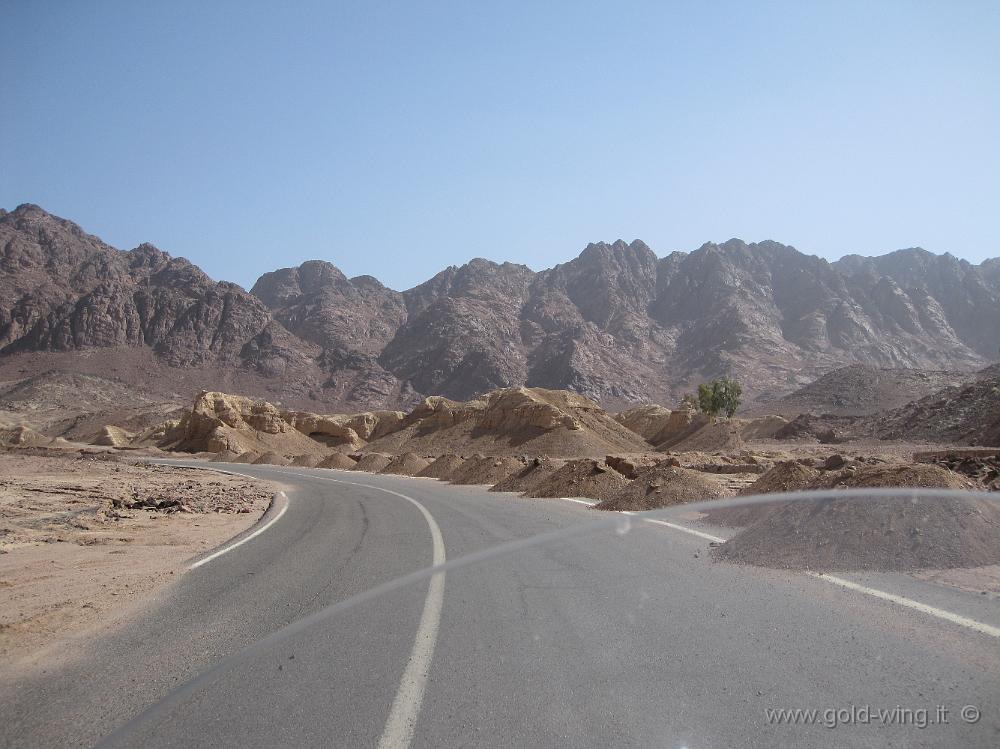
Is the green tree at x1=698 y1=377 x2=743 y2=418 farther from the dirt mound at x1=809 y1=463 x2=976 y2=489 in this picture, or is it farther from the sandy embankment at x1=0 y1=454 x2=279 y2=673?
the dirt mound at x1=809 y1=463 x2=976 y2=489

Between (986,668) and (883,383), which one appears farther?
(883,383)

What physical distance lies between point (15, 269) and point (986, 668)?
238762mm

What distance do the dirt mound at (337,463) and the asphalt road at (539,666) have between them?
57.3m

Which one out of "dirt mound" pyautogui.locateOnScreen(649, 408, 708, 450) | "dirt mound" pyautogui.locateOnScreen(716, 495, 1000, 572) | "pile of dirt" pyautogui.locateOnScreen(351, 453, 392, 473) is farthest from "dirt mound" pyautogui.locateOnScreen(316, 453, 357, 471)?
"dirt mound" pyautogui.locateOnScreen(716, 495, 1000, 572)

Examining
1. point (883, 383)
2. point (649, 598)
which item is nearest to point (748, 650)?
point (649, 598)

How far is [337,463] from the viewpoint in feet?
216

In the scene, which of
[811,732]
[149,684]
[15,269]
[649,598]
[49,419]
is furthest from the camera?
[15,269]

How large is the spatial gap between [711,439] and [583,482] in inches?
2085

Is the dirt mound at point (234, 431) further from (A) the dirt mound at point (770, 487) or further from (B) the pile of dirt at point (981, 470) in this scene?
(B) the pile of dirt at point (981, 470)

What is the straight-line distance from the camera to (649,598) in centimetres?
688

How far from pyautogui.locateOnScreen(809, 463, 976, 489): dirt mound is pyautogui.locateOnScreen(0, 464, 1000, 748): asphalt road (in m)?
1.68

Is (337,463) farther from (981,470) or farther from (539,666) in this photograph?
(539,666)

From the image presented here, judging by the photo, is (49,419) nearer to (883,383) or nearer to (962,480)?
(962,480)

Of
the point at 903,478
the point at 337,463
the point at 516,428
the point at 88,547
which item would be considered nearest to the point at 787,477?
the point at 903,478
